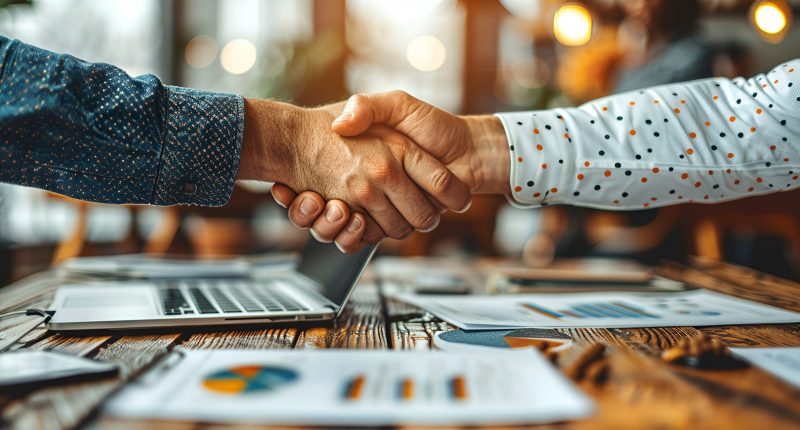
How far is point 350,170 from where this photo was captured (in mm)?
992

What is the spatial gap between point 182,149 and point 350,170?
0.82 ft

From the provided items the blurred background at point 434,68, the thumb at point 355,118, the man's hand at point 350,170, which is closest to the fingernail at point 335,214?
the man's hand at point 350,170

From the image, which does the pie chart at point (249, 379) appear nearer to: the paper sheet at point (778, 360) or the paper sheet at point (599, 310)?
the paper sheet at point (599, 310)

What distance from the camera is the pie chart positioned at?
1.53 ft

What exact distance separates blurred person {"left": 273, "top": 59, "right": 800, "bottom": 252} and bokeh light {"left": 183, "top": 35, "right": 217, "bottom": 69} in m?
4.47

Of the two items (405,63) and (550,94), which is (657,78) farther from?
(405,63)

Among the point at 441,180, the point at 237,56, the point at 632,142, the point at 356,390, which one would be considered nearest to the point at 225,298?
the point at 441,180

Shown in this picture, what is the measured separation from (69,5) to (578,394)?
441 cm

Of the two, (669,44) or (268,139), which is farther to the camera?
(669,44)

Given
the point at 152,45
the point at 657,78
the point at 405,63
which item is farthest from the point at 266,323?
the point at 405,63

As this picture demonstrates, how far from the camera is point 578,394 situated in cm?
45

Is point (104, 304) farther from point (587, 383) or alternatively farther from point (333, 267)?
point (587, 383)

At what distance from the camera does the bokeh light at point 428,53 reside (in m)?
5.62

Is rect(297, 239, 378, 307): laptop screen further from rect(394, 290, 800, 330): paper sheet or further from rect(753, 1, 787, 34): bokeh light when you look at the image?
rect(753, 1, 787, 34): bokeh light
